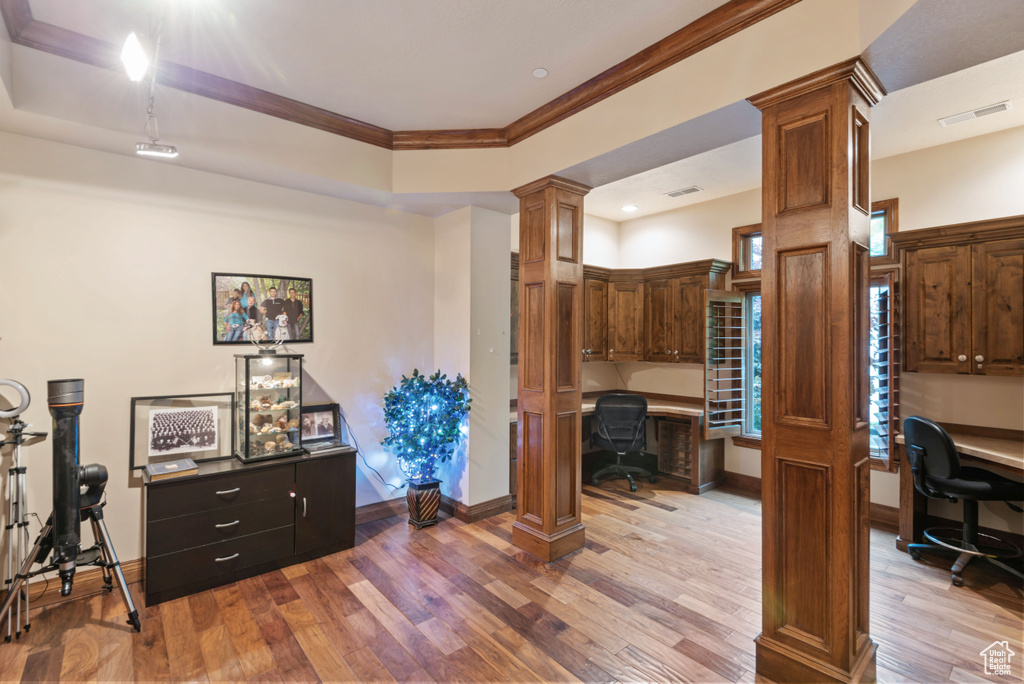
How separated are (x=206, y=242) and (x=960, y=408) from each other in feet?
18.8

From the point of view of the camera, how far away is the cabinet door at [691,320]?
203 inches

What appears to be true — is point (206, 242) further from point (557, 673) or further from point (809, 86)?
point (809, 86)

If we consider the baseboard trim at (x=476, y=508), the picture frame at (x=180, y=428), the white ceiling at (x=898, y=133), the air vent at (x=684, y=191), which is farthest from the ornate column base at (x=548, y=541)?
the air vent at (x=684, y=191)

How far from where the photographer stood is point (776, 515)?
2.23 metres

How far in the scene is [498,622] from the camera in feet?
8.83

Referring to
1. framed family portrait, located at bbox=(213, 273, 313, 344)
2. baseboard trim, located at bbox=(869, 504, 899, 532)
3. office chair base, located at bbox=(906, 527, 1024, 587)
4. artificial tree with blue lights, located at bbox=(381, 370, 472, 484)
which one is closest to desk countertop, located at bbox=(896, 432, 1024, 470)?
office chair base, located at bbox=(906, 527, 1024, 587)

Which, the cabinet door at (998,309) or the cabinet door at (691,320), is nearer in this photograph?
the cabinet door at (998,309)

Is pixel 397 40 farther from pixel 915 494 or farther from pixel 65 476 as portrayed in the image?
pixel 915 494

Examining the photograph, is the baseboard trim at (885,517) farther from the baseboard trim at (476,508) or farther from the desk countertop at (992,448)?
the baseboard trim at (476,508)

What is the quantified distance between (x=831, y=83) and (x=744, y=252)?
10.9 feet

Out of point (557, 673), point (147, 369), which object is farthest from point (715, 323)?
point (147, 369)

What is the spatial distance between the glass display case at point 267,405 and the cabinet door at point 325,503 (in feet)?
0.71

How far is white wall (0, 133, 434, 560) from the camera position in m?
2.85

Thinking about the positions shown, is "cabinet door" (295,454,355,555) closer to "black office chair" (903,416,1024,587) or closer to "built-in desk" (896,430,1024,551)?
"black office chair" (903,416,1024,587)
